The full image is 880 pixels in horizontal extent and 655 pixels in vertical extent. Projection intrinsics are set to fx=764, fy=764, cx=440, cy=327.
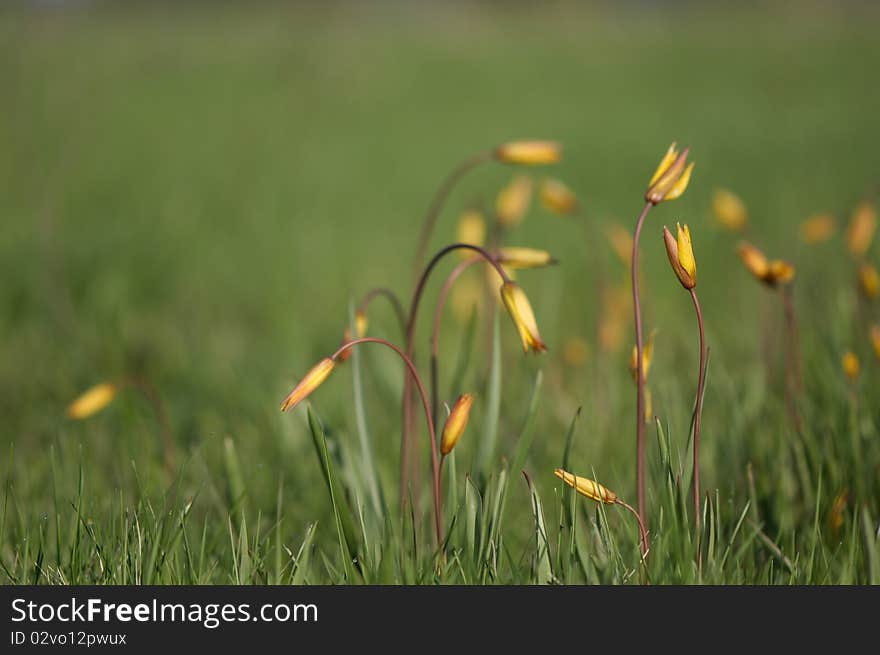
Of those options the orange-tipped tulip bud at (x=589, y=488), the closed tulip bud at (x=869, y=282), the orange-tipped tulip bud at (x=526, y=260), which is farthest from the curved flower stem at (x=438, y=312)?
the closed tulip bud at (x=869, y=282)

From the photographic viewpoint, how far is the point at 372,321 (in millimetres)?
2418

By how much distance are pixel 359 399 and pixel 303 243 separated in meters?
2.65

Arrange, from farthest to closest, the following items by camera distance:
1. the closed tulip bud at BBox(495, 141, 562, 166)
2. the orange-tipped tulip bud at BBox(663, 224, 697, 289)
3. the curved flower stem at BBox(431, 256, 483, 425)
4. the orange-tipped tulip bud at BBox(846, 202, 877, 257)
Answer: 1. the orange-tipped tulip bud at BBox(846, 202, 877, 257)
2. the closed tulip bud at BBox(495, 141, 562, 166)
3. the curved flower stem at BBox(431, 256, 483, 425)
4. the orange-tipped tulip bud at BBox(663, 224, 697, 289)

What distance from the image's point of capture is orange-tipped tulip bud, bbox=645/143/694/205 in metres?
0.98

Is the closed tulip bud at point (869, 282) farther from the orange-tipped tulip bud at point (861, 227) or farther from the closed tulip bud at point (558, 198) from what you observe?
the closed tulip bud at point (558, 198)

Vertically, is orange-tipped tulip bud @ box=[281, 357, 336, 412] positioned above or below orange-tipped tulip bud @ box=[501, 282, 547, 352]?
below

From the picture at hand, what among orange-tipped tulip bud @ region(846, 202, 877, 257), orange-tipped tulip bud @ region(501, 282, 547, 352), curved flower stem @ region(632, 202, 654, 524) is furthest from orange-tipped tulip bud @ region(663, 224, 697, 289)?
orange-tipped tulip bud @ region(846, 202, 877, 257)

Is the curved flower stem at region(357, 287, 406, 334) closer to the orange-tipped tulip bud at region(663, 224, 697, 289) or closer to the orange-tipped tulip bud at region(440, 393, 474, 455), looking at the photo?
the orange-tipped tulip bud at region(440, 393, 474, 455)

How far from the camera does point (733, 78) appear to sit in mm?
8266

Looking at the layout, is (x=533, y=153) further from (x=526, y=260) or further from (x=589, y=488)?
(x=589, y=488)

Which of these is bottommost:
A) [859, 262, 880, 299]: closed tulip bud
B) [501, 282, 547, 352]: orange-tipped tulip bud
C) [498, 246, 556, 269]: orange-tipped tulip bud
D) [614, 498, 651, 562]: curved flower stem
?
[614, 498, 651, 562]: curved flower stem

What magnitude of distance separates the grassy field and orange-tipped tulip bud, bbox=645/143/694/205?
0.32 m
